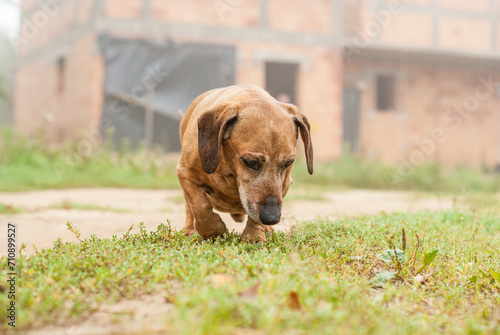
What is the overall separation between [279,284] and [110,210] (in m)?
3.92

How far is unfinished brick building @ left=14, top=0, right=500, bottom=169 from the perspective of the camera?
490 inches

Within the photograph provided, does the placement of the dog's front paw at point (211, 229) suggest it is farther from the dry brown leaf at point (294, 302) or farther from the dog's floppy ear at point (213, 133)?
the dry brown leaf at point (294, 302)

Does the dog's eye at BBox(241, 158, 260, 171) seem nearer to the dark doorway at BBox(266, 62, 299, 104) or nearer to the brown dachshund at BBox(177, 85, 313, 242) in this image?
the brown dachshund at BBox(177, 85, 313, 242)

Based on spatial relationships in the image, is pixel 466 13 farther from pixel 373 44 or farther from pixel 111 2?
pixel 111 2

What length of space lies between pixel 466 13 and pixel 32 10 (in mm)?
14756

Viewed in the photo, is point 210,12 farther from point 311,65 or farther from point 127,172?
point 127,172

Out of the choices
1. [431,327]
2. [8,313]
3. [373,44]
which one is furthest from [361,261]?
[373,44]

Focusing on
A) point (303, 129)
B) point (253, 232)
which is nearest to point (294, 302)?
point (253, 232)

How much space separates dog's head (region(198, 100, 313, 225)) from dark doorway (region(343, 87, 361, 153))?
13252 mm

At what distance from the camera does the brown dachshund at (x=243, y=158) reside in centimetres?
271

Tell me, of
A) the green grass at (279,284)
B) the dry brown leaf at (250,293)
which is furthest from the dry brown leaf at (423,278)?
the dry brown leaf at (250,293)

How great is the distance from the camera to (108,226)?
4195mm

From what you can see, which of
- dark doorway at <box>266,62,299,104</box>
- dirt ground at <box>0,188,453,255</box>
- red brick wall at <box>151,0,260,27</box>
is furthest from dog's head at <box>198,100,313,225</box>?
dark doorway at <box>266,62,299,104</box>

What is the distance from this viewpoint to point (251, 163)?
272 centimetres
